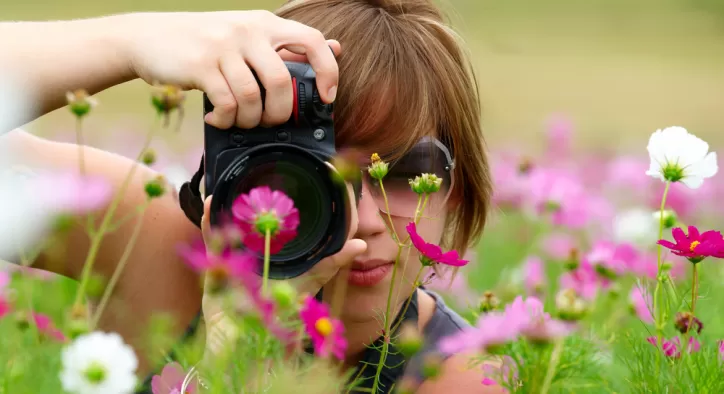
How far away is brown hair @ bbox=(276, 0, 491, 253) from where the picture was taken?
1303mm

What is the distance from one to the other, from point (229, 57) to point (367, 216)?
0.30 meters

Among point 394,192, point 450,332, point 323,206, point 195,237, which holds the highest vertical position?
point 323,206

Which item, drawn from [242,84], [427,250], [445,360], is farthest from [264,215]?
[445,360]

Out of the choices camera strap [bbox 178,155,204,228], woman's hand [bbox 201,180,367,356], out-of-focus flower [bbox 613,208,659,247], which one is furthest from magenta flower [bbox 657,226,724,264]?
out-of-focus flower [bbox 613,208,659,247]

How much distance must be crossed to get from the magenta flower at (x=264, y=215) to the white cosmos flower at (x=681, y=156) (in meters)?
0.44

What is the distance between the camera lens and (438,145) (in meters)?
1.34

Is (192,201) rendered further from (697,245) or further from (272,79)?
(697,245)

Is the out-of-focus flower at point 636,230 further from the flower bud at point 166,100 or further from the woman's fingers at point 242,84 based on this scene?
the flower bud at point 166,100

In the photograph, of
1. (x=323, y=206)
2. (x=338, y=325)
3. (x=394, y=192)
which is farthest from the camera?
(x=394, y=192)

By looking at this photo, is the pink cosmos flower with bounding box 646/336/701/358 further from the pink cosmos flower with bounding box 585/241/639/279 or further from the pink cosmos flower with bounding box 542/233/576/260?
the pink cosmos flower with bounding box 542/233/576/260

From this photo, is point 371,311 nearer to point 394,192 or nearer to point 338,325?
point 394,192

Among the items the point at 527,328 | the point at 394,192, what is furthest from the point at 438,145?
the point at 527,328

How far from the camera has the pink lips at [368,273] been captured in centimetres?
129

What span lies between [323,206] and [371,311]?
36 cm
